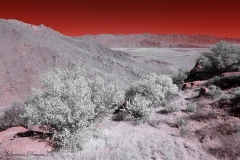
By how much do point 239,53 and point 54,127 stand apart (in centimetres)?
1909

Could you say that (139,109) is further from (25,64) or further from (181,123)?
(25,64)

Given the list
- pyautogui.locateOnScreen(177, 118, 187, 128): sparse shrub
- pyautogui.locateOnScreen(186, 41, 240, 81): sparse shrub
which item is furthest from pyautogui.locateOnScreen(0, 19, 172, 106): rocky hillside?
pyautogui.locateOnScreen(177, 118, 187, 128): sparse shrub

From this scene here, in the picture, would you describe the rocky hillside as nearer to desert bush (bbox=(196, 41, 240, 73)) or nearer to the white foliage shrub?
the white foliage shrub

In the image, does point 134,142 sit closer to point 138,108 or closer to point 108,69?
point 138,108

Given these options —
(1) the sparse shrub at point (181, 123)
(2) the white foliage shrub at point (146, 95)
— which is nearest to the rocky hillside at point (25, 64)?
(2) the white foliage shrub at point (146, 95)

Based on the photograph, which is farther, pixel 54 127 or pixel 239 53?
pixel 239 53

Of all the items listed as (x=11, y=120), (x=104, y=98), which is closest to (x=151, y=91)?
(x=104, y=98)

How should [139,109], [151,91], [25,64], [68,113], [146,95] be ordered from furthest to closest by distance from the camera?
[25,64] < [146,95] < [151,91] < [139,109] < [68,113]

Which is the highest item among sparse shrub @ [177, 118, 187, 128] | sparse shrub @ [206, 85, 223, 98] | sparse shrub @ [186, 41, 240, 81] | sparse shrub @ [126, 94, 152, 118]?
sparse shrub @ [186, 41, 240, 81]

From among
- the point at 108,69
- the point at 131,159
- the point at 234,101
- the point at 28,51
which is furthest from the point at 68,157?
the point at 108,69

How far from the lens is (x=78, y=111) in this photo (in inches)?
295

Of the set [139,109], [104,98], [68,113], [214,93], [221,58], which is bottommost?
[139,109]

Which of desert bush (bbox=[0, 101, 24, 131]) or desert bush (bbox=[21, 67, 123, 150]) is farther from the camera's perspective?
desert bush (bbox=[0, 101, 24, 131])

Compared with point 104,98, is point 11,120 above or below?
below
